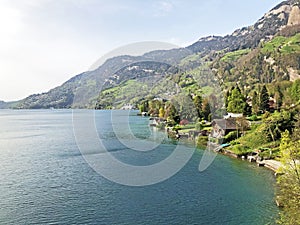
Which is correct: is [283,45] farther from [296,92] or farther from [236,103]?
[236,103]

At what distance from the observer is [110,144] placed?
5375 centimetres

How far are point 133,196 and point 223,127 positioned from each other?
30.4 meters

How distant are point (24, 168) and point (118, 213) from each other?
19.0 meters

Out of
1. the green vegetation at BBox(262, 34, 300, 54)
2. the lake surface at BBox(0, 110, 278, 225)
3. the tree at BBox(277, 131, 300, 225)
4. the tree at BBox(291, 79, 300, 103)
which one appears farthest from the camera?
the green vegetation at BBox(262, 34, 300, 54)

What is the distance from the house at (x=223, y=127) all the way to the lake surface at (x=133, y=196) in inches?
490

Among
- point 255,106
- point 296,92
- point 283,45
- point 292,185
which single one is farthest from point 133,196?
point 283,45

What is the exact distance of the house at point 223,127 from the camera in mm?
52688

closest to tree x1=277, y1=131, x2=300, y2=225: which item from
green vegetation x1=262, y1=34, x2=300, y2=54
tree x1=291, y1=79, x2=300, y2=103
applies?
tree x1=291, y1=79, x2=300, y2=103

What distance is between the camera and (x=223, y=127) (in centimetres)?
5306

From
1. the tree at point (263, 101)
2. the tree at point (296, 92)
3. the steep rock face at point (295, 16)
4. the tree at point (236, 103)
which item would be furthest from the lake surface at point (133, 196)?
the steep rock face at point (295, 16)

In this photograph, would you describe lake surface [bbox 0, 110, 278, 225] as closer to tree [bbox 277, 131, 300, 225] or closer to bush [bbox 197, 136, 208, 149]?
tree [bbox 277, 131, 300, 225]

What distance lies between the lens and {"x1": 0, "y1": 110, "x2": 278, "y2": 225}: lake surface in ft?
73.2

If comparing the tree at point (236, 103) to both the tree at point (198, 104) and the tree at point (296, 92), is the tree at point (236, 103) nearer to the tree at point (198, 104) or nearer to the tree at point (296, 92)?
the tree at point (198, 104)

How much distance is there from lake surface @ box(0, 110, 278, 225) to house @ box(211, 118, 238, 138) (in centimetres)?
1245
